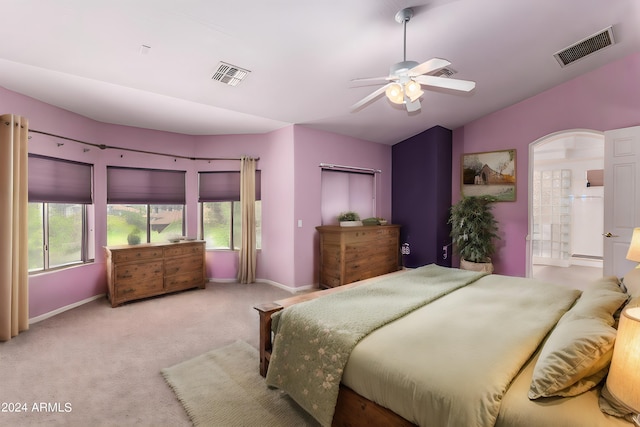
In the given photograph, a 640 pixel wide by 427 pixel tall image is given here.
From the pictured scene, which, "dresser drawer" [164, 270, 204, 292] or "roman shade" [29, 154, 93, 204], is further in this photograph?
"dresser drawer" [164, 270, 204, 292]

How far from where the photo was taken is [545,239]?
6684mm

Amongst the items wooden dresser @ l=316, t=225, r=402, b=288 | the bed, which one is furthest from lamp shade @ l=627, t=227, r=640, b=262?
wooden dresser @ l=316, t=225, r=402, b=288

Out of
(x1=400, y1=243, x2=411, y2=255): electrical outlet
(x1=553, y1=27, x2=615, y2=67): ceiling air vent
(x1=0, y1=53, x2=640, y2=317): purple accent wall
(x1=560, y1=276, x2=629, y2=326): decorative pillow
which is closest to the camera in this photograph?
(x1=560, y1=276, x2=629, y2=326): decorative pillow

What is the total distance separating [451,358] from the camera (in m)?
1.35

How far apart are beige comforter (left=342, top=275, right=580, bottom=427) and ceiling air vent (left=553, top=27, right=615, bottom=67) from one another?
301 centimetres

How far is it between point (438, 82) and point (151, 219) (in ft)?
14.9

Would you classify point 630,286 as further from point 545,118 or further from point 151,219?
point 151,219

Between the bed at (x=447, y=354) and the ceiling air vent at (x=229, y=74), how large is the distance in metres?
2.32

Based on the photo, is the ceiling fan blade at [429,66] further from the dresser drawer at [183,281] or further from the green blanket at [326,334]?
the dresser drawer at [183,281]

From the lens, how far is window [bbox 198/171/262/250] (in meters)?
5.07

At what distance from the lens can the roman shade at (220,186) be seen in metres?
5.07

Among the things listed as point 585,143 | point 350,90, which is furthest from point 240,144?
point 585,143

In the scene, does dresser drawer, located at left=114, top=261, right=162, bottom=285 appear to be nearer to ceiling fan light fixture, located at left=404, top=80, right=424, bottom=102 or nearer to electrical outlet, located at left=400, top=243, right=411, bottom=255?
ceiling fan light fixture, located at left=404, top=80, right=424, bottom=102

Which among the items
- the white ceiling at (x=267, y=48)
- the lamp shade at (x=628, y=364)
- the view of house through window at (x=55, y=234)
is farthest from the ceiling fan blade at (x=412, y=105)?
the view of house through window at (x=55, y=234)
